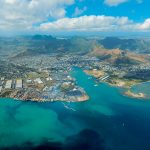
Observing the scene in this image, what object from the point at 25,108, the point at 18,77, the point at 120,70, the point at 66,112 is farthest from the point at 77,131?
the point at 120,70

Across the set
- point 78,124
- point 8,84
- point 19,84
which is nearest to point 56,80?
point 19,84

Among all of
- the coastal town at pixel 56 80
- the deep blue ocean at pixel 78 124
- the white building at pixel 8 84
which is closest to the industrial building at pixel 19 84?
the coastal town at pixel 56 80

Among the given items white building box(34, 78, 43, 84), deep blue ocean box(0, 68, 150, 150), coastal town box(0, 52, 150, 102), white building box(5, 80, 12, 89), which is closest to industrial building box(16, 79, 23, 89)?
coastal town box(0, 52, 150, 102)

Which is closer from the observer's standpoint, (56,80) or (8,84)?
(8,84)

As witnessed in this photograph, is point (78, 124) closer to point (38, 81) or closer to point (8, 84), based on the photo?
point (8, 84)

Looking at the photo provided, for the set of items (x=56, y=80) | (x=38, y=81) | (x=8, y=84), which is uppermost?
(x=8, y=84)

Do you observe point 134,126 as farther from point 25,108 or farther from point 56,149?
point 25,108

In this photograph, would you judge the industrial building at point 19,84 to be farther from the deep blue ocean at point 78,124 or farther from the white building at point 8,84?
the deep blue ocean at point 78,124

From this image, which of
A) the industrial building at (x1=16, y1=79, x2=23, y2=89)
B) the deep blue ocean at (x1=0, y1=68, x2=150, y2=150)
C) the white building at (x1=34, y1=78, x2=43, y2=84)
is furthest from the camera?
the white building at (x1=34, y1=78, x2=43, y2=84)

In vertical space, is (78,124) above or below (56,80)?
→ above

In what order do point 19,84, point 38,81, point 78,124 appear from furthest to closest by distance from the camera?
point 38,81
point 19,84
point 78,124

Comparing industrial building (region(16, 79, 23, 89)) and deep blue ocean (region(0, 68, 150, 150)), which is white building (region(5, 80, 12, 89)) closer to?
industrial building (region(16, 79, 23, 89))
